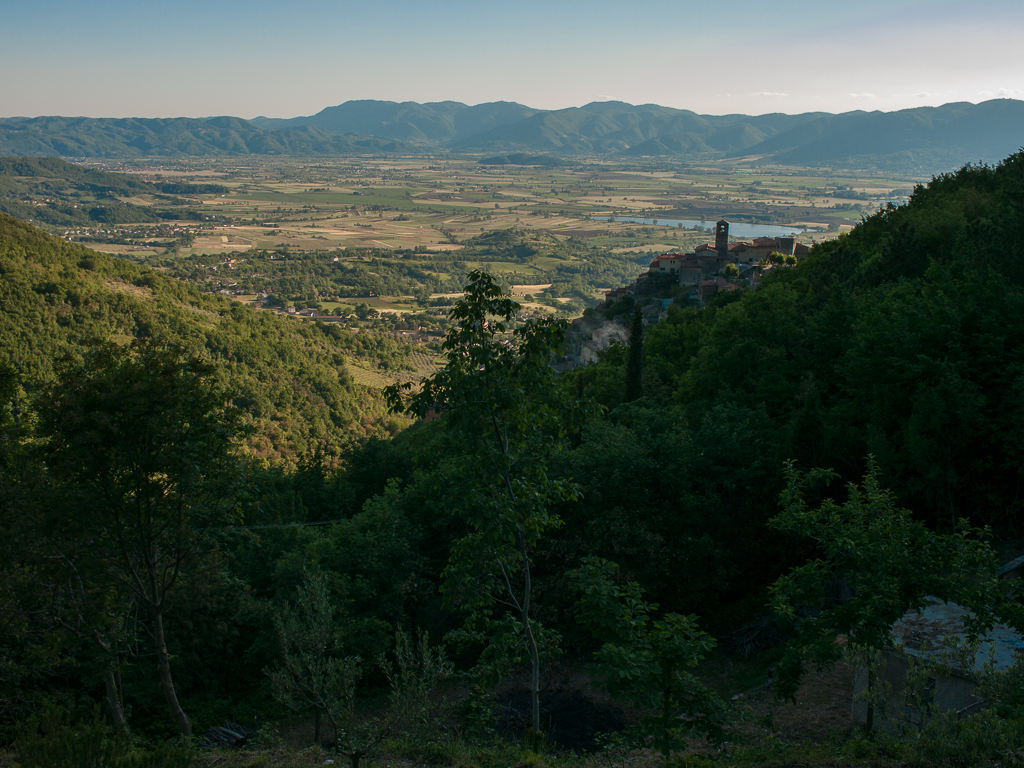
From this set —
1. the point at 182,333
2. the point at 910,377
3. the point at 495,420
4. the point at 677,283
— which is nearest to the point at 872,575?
the point at 495,420

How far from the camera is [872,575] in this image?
313 inches

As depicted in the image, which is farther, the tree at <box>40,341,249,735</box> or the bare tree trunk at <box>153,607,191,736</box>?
the bare tree trunk at <box>153,607,191,736</box>

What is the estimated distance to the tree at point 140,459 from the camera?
309 inches

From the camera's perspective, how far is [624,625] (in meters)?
7.96

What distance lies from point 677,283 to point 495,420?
5508cm

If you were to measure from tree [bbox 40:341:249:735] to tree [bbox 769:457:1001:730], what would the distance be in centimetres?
751

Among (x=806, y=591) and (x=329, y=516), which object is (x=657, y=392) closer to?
(x=329, y=516)

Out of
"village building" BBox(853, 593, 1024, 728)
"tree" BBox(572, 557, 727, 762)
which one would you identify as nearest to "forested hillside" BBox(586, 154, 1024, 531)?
"village building" BBox(853, 593, 1024, 728)

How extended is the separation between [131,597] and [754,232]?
165 m

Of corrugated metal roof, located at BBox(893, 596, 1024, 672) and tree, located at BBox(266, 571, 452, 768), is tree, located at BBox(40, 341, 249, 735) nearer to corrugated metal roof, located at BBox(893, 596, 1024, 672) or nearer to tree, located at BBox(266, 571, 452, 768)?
tree, located at BBox(266, 571, 452, 768)

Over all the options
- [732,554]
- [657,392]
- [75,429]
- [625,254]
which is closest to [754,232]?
[625,254]

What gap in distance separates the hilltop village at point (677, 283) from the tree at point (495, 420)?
43.6 m

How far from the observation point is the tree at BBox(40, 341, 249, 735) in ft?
25.8

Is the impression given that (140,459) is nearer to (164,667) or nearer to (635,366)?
(164,667)
